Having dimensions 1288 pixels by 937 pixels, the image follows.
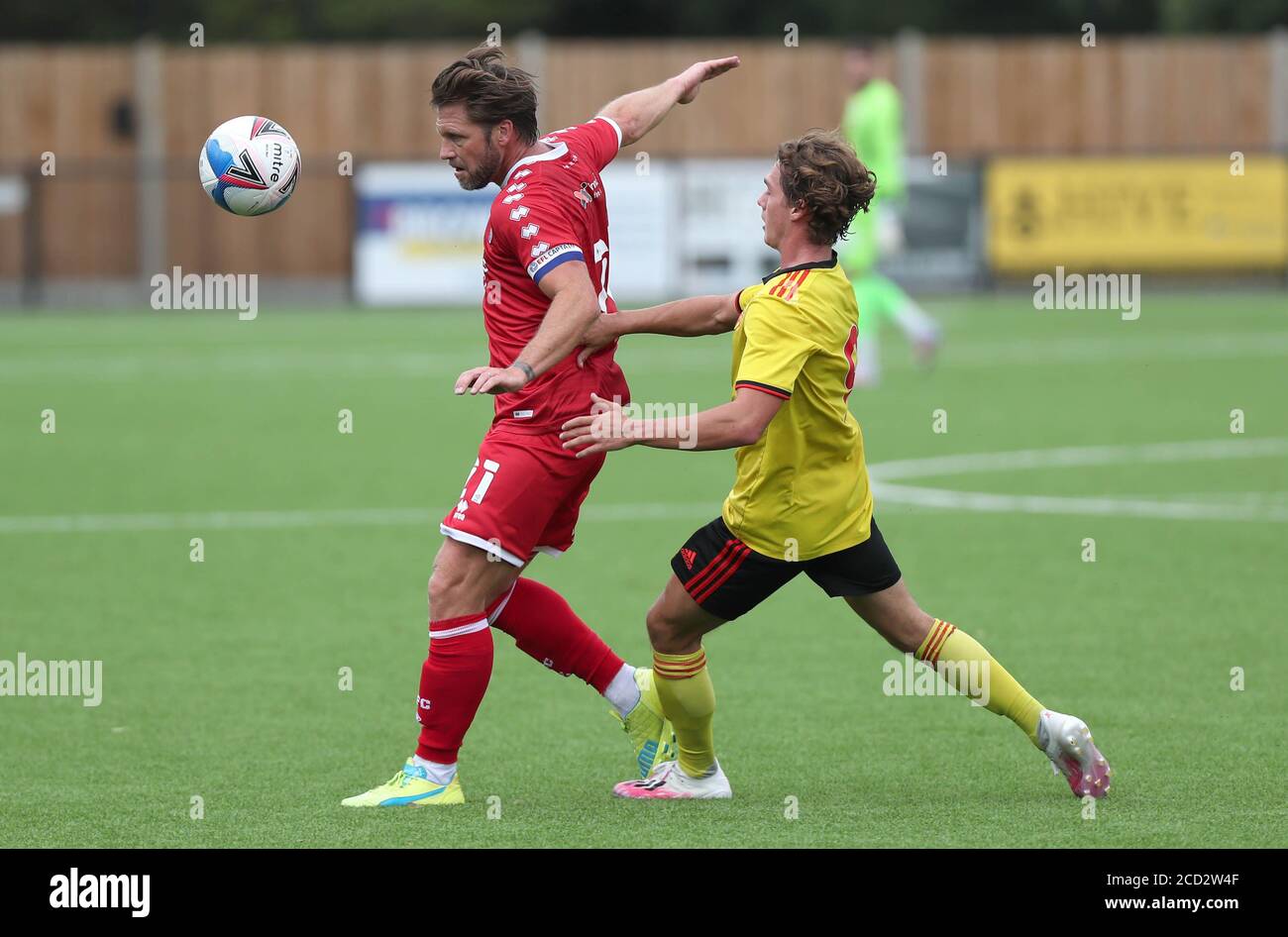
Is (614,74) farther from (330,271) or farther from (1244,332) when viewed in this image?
(1244,332)

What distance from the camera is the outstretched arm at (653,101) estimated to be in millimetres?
6453

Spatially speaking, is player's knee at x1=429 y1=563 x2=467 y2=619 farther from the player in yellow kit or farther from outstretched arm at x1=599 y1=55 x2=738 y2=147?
outstretched arm at x1=599 y1=55 x2=738 y2=147

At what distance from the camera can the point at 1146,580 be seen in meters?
9.35

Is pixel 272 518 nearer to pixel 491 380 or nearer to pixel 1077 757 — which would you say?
pixel 491 380

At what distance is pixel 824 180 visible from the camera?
551 cm

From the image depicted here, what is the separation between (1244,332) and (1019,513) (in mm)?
11755

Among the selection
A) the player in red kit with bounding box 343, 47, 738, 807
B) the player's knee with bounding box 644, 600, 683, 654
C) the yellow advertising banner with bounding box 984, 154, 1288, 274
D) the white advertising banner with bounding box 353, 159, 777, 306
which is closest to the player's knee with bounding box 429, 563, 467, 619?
the player in red kit with bounding box 343, 47, 738, 807

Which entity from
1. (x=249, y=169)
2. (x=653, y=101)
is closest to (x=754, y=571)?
(x=653, y=101)

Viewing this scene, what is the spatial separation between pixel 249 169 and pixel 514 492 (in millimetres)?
1549

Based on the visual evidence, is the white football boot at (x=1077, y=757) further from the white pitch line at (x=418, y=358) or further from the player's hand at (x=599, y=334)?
the white pitch line at (x=418, y=358)

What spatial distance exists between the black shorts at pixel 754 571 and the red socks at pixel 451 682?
643mm

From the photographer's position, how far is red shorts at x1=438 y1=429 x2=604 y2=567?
5777 millimetres

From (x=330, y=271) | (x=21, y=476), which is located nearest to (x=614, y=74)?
(x=330, y=271)

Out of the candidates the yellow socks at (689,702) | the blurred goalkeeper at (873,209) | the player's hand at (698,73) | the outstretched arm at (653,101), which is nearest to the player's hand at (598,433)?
the yellow socks at (689,702)
